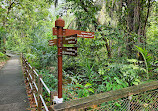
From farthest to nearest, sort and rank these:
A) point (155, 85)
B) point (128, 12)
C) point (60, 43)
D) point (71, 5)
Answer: point (71, 5)
point (128, 12)
point (60, 43)
point (155, 85)

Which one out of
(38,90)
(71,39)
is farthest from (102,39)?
(38,90)

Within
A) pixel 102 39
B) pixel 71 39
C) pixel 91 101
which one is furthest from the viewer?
pixel 102 39

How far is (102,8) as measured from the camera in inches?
237

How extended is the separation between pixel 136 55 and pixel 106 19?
2274 mm

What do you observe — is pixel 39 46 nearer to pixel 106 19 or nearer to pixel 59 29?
pixel 106 19

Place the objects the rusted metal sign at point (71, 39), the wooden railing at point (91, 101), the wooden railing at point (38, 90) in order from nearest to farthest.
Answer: the wooden railing at point (91, 101), the rusted metal sign at point (71, 39), the wooden railing at point (38, 90)

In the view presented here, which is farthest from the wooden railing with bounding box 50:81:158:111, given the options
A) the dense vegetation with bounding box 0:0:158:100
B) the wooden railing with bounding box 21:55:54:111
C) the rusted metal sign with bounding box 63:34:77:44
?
the dense vegetation with bounding box 0:0:158:100

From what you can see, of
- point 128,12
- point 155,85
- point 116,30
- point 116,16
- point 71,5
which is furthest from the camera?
point 71,5

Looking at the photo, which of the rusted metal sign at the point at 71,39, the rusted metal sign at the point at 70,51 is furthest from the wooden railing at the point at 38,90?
the rusted metal sign at the point at 71,39

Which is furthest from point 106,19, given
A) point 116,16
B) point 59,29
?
point 59,29

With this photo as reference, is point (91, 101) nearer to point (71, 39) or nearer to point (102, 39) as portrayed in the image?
point (71, 39)

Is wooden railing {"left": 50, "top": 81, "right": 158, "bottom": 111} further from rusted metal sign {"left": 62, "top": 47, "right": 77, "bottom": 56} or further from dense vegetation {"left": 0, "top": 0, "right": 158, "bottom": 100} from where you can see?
dense vegetation {"left": 0, "top": 0, "right": 158, "bottom": 100}

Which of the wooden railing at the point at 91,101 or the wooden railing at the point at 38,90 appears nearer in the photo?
the wooden railing at the point at 91,101

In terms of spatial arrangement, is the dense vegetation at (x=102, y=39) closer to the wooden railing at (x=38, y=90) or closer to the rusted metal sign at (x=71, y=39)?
the wooden railing at (x=38, y=90)
